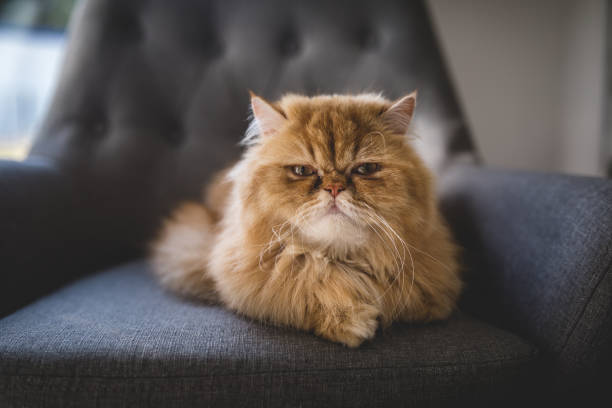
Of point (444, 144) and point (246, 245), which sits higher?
point (444, 144)

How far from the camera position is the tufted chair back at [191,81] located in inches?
56.5

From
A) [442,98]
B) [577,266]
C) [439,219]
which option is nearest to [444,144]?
[442,98]

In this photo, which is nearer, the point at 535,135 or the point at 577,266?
the point at 577,266

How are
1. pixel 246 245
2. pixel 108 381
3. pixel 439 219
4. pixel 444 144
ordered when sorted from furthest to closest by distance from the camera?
pixel 444 144
pixel 439 219
pixel 246 245
pixel 108 381

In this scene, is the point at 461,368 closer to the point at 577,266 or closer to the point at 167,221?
the point at 577,266

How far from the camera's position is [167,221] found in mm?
1342

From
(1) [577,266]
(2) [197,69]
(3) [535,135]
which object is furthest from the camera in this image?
(3) [535,135]

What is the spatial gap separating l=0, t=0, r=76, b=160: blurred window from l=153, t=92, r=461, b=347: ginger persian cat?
5.19ft

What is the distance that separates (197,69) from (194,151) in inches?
13.9

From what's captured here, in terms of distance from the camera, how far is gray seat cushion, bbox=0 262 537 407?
69 centimetres

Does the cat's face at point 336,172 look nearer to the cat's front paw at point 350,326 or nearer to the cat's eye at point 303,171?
the cat's eye at point 303,171

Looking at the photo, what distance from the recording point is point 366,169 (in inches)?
37.5

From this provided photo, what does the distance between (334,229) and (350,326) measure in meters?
0.21

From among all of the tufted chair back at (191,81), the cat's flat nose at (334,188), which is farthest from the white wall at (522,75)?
the cat's flat nose at (334,188)
